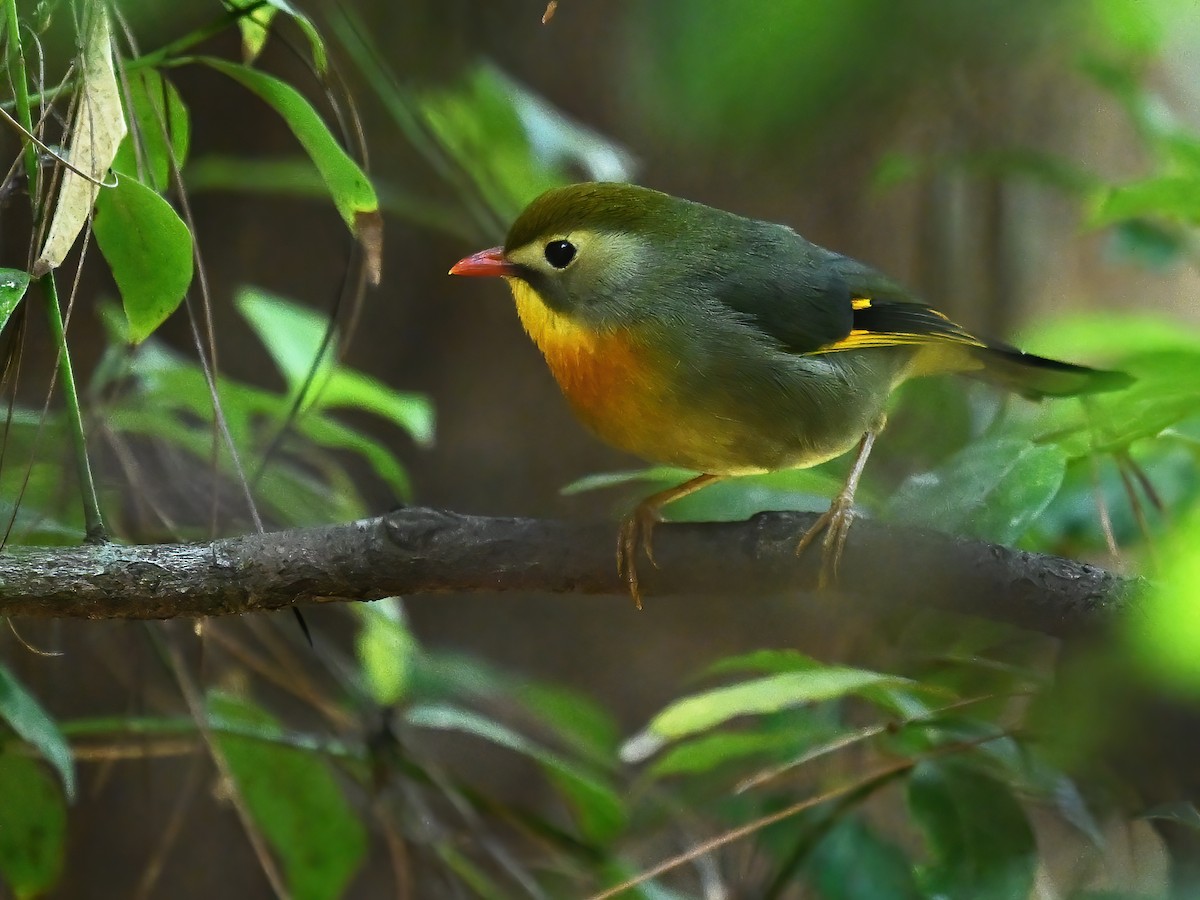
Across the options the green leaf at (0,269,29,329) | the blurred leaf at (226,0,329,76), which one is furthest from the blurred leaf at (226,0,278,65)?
the green leaf at (0,269,29,329)

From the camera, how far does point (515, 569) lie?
159 cm

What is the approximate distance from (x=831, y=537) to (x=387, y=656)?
1.25 metres

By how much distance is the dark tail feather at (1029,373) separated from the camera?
2.03 m

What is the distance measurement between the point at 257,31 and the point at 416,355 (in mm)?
1951

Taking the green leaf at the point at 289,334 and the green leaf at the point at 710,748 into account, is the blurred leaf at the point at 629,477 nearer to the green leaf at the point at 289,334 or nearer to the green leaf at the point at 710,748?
the green leaf at the point at 710,748

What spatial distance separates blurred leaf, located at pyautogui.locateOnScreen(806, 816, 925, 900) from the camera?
1.93 metres

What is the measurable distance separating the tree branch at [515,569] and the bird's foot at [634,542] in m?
0.02

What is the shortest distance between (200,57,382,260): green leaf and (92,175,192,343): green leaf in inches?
7.9

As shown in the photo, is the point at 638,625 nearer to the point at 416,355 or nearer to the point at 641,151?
the point at 416,355

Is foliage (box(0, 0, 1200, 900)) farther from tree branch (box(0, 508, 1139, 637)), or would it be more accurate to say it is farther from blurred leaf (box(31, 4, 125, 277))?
tree branch (box(0, 508, 1139, 637))

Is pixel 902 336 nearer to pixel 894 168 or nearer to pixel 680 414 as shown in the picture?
pixel 680 414

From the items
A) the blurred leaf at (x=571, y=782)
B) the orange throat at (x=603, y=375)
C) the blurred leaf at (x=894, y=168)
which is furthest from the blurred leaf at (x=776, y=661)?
the blurred leaf at (x=894, y=168)

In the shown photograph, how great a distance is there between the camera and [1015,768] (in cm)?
201

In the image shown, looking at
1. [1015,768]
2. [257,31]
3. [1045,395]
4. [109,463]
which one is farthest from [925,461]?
[109,463]
